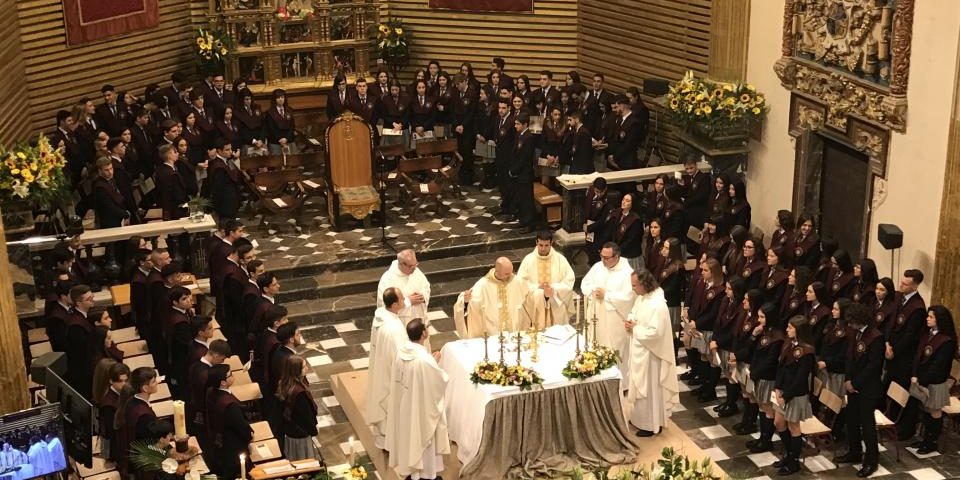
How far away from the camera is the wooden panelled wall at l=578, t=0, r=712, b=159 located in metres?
19.5

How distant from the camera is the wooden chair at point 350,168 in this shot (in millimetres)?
18094

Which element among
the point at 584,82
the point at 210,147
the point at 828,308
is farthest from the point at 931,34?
the point at 210,147

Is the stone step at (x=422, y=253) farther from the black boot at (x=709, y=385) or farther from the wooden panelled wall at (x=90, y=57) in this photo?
the wooden panelled wall at (x=90, y=57)

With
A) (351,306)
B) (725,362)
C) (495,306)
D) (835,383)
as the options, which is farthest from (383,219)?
(835,383)

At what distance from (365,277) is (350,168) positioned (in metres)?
1.87

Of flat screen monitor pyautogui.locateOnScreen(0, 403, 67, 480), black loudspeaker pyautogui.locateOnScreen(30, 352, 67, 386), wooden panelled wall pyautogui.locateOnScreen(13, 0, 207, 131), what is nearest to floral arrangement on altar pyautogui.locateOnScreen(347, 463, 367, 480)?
flat screen monitor pyautogui.locateOnScreen(0, 403, 67, 480)

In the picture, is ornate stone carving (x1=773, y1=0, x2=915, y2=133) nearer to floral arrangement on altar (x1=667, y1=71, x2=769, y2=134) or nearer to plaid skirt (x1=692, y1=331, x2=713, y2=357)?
floral arrangement on altar (x1=667, y1=71, x2=769, y2=134)

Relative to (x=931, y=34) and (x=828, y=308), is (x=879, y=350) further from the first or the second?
(x=931, y=34)

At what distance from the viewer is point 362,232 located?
18.6 metres

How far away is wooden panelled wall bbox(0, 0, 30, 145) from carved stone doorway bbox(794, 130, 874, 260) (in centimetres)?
1086

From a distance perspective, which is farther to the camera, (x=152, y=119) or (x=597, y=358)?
(x=152, y=119)

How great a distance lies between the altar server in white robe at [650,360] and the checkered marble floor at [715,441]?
69 centimetres

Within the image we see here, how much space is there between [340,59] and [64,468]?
45.5 feet

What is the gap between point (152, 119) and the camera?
63.1 feet
